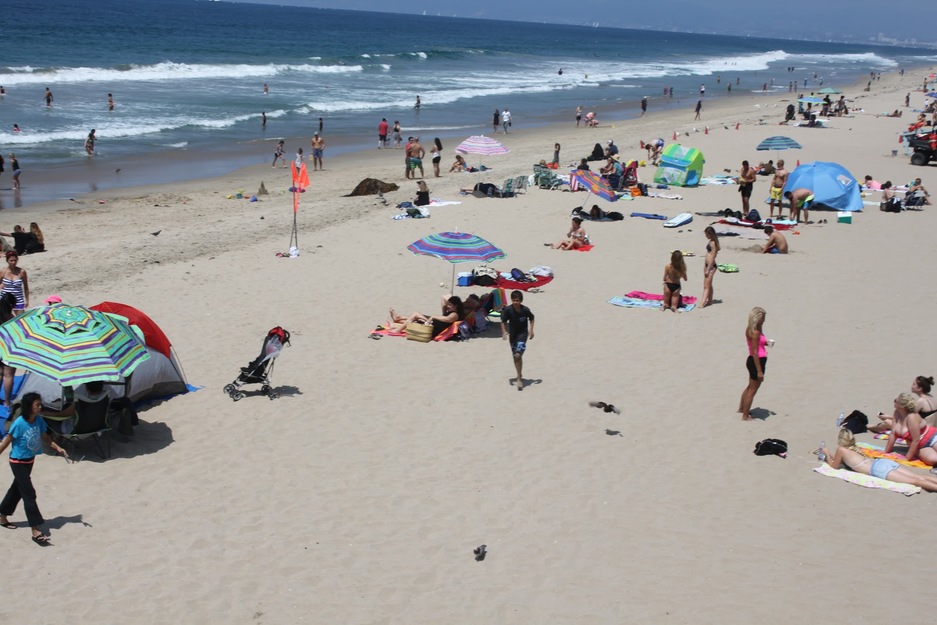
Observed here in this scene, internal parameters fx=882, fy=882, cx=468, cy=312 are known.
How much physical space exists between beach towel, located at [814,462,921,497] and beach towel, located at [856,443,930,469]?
1.23 ft

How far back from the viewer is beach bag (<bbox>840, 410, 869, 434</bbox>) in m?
9.17

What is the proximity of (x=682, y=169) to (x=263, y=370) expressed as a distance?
52.6ft

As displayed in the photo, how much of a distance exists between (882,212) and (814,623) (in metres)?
16.7

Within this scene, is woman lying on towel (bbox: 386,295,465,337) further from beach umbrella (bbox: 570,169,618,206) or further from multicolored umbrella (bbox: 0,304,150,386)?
beach umbrella (bbox: 570,169,618,206)

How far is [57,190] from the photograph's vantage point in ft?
74.4

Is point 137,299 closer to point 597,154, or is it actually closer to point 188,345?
point 188,345

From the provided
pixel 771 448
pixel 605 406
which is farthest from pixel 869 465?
pixel 605 406

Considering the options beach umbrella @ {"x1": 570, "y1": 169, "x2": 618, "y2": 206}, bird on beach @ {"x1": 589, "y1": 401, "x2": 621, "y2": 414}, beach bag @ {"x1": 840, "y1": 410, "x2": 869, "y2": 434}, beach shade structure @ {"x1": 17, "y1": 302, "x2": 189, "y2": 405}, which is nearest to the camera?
beach bag @ {"x1": 840, "y1": 410, "x2": 869, "y2": 434}

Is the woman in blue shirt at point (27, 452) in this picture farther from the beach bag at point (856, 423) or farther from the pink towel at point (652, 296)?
the pink towel at point (652, 296)

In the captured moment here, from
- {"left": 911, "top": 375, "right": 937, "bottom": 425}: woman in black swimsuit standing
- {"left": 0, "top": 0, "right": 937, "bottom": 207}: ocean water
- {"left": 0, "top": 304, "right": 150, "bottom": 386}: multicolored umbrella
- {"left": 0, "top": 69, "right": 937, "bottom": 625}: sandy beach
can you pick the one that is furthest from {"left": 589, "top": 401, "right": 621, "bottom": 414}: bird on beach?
{"left": 0, "top": 0, "right": 937, "bottom": 207}: ocean water

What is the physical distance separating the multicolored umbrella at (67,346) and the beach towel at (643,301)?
7550 millimetres

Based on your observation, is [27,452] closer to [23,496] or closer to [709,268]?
[23,496]

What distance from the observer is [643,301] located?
1353 centimetres

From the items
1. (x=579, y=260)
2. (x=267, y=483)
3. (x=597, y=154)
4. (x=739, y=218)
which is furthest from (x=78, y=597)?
(x=597, y=154)
